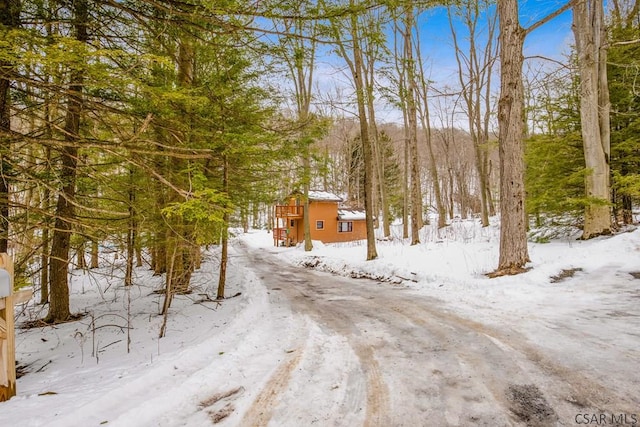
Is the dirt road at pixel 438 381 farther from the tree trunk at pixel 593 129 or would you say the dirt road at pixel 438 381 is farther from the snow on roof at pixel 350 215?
the snow on roof at pixel 350 215

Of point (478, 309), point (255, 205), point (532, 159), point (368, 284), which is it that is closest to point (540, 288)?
point (478, 309)

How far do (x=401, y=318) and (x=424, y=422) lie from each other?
280 cm

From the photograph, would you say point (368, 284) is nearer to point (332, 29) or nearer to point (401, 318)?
point (401, 318)

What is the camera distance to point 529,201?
31.5 feet

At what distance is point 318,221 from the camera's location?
1087 inches

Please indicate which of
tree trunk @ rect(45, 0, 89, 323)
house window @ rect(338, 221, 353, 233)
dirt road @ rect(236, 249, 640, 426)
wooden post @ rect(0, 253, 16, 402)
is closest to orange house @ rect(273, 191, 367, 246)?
house window @ rect(338, 221, 353, 233)

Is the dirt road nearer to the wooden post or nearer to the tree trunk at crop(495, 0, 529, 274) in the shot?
the wooden post

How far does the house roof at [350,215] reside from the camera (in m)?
29.6

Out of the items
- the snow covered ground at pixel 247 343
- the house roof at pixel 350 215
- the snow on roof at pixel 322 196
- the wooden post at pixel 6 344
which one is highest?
the snow on roof at pixel 322 196

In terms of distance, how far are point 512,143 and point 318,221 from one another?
69.4ft

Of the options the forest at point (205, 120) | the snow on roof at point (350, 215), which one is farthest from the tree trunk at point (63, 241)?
the snow on roof at point (350, 215)

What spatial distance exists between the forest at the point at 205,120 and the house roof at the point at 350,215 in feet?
57.6

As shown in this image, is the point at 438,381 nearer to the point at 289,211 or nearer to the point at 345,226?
the point at 289,211

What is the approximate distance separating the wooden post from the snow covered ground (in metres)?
0.13
